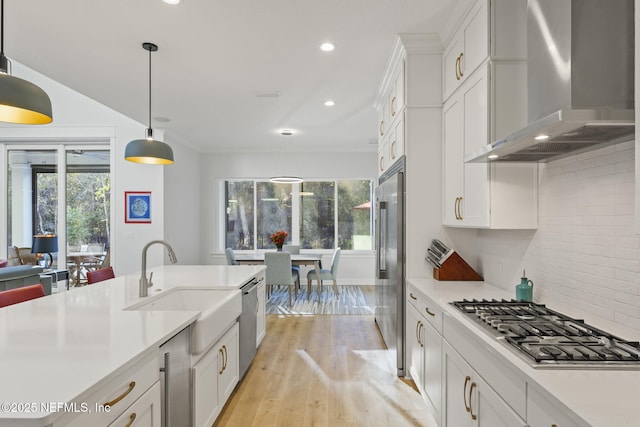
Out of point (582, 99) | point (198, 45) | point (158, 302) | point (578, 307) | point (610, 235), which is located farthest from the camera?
point (198, 45)

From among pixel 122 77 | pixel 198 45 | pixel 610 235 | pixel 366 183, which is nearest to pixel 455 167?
pixel 610 235

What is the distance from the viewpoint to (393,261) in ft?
10.2

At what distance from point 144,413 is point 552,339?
1564 mm

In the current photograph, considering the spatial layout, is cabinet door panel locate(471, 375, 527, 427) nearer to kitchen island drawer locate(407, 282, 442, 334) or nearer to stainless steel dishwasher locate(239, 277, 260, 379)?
kitchen island drawer locate(407, 282, 442, 334)

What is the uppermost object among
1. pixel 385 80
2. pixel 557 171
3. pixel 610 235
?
pixel 385 80

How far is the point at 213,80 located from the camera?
3604 mm

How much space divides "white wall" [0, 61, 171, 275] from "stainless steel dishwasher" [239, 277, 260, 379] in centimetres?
296

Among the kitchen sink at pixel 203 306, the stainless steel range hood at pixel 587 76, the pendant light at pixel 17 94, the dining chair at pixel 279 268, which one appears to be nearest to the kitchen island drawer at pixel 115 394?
the kitchen sink at pixel 203 306

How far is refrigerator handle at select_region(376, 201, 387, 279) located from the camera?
11.6 feet

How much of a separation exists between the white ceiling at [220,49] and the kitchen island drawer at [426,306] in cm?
195

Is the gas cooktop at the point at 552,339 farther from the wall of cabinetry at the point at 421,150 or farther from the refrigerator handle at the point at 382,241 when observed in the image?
the refrigerator handle at the point at 382,241

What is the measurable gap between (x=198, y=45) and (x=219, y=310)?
213cm

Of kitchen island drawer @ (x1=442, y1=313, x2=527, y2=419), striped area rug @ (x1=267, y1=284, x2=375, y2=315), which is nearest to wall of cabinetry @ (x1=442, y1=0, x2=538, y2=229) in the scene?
kitchen island drawer @ (x1=442, y1=313, x2=527, y2=419)

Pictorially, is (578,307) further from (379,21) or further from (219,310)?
(379,21)
